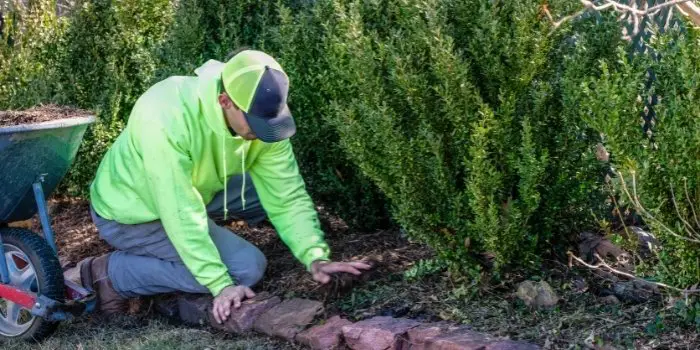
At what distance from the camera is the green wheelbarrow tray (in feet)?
16.1

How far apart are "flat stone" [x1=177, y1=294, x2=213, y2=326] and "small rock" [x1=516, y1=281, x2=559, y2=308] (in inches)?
61.6

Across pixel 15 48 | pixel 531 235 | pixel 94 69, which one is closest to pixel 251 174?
pixel 531 235

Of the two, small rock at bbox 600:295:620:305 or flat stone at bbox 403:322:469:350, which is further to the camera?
small rock at bbox 600:295:620:305

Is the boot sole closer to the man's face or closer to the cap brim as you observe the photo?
the man's face

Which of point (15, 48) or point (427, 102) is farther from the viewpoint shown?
point (15, 48)

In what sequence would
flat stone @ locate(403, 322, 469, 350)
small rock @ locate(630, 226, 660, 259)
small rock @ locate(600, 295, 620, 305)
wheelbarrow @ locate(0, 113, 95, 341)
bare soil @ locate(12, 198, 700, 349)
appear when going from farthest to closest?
1. wheelbarrow @ locate(0, 113, 95, 341)
2. small rock @ locate(630, 226, 660, 259)
3. small rock @ locate(600, 295, 620, 305)
4. flat stone @ locate(403, 322, 469, 350)
5. bare soil @ locate(12, 198, 700, 349)

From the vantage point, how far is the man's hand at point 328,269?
4.90 meters

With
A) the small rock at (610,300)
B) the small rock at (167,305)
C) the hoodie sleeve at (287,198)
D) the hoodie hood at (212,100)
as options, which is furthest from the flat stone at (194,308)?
the small rock at (610,300)

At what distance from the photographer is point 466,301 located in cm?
459

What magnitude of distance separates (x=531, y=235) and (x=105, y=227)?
87.4 inches

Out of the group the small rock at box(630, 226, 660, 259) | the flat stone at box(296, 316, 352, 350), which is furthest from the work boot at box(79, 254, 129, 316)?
the small rock at box(630, 226, 660, 259)

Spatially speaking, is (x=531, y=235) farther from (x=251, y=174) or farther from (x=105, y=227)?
(x=105, y=227)

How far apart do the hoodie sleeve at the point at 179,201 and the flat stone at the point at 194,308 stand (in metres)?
0.24

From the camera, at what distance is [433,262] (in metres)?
4.93
